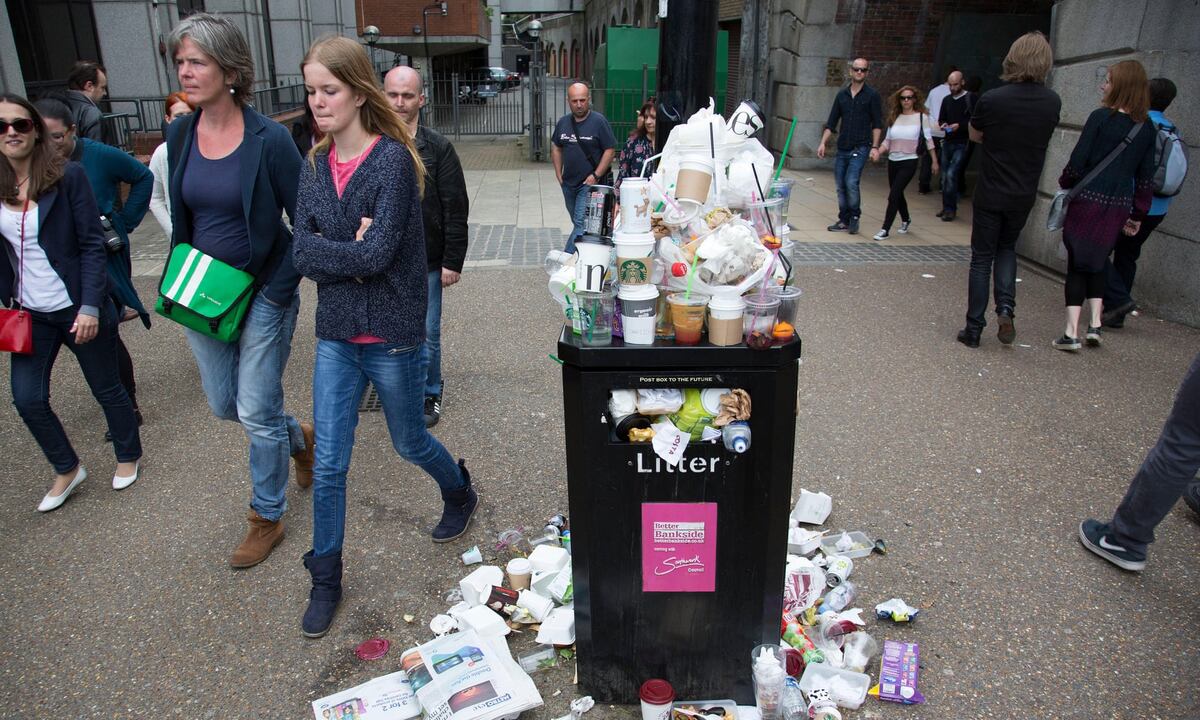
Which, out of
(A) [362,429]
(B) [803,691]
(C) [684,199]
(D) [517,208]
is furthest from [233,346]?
(D) [517,208]

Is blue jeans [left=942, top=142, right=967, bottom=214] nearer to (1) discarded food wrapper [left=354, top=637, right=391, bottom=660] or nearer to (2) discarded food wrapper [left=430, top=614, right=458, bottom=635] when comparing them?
(2) discarded food wrapper [left=430, top=614, right=458, bottom=635]

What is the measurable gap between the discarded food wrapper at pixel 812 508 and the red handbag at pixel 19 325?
340cm

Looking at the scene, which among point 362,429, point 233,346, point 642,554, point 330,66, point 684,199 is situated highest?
point 330,66

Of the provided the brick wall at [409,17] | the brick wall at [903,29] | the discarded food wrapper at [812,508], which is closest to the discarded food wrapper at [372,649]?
the discarded food wrapper at [812,508]

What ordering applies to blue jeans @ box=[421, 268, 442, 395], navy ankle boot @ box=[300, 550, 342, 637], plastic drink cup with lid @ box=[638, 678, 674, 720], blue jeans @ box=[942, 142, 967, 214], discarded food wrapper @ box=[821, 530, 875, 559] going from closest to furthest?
1. plastic drink cup with lid @ box=[638, 678, 674, 720]
2. navy ankle boot @ box=[300, 550, 342, 637]
3. discarded food wrapper @ box=[821, 530, 875, 559]
4. blue jeans @ box=[421, 268, 442, 395]
5. blue jeans @ box=[942, 142, 967, 214]

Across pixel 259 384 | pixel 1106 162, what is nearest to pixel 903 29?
pixel 1106 162

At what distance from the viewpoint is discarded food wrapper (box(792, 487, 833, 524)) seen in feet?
12.0

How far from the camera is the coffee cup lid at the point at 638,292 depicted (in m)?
2.23

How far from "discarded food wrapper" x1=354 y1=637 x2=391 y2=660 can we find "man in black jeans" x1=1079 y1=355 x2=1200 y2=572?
2864 mm

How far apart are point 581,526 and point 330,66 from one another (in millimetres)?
1629

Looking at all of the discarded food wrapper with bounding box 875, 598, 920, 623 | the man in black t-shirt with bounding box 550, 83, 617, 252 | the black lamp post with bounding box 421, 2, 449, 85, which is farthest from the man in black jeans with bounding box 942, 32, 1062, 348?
the black lamp post with bounding box 421, 2, 449, 85

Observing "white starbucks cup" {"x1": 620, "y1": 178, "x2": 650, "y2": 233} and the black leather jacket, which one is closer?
"white starbucks cup" {"x1": 620, "y1": 178, "x2": 650, "y2": 233}

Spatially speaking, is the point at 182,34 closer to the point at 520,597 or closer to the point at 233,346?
the point at 233,346

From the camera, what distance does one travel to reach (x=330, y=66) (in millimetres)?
2615
